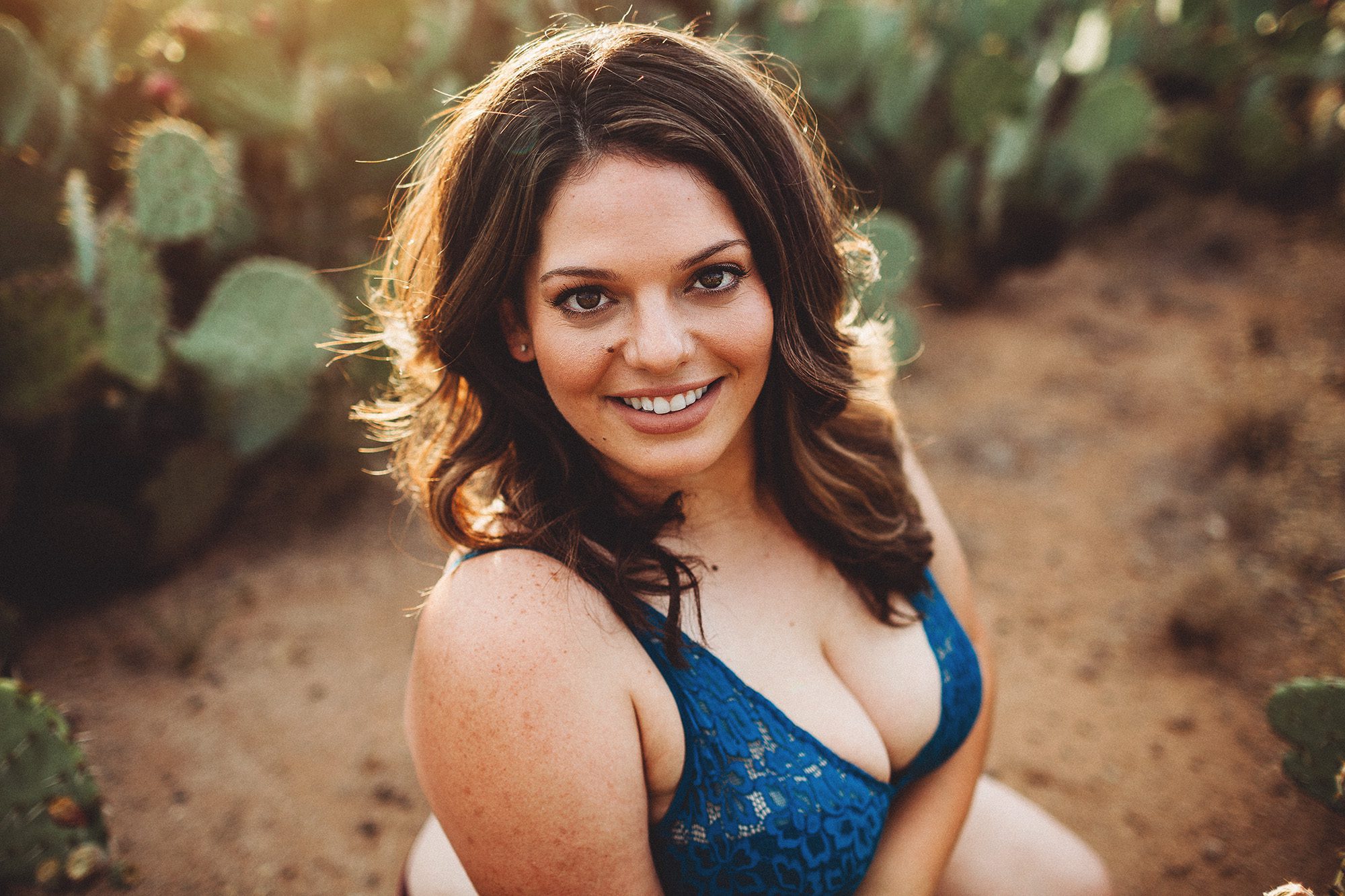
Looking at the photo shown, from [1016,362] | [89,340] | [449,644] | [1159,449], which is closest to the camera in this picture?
[449,644]

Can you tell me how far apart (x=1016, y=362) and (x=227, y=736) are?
3.48 meters

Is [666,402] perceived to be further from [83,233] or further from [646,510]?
[83,233]

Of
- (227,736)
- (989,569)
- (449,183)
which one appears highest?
(989,569)

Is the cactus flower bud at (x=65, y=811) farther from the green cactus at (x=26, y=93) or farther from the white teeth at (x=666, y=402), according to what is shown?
the green cactus at (x=26, y=93)

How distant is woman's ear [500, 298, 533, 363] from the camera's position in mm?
1260

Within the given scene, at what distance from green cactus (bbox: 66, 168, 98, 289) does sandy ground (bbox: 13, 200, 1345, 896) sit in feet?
3.42

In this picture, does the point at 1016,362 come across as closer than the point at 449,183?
No

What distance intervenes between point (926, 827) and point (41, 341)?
2.49 meters

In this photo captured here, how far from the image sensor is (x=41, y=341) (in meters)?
2.34

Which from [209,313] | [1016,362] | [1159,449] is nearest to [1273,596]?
[1159,449]

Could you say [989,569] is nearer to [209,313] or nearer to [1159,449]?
[1159,449]

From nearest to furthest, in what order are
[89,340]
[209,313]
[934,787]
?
[934,787], [89,340], [209,313]

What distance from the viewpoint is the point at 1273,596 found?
9.03ft

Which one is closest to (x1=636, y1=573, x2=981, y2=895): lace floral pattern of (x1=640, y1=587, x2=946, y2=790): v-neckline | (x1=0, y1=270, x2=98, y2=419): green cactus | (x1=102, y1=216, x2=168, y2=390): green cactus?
(x1=640, y1=587, x2=946, y2=790): v-neckline
